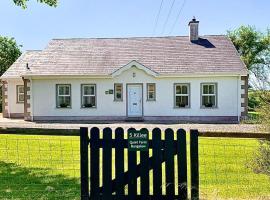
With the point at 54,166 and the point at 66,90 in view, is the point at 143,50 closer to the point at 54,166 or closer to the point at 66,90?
the point at 66,90

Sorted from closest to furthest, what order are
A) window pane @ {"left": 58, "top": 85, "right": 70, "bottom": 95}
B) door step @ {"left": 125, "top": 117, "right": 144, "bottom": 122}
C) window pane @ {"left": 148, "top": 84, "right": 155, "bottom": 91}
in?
1. door step @ {"left": 125, "top": 117, "right": 144, "bottom": 122}
2. window pane @ {"left": 148, "top": 84, "right": 155, "bottom": 91}
3. window pane @ {"left": 58, "top": 85, "right": 70, "bottom": 95}

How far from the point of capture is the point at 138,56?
27.7 metres

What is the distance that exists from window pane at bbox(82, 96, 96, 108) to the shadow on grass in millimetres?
16844

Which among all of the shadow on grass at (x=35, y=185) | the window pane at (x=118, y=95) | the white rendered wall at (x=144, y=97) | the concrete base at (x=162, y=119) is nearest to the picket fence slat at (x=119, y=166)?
the shadow on grass at (x=35, y=185)

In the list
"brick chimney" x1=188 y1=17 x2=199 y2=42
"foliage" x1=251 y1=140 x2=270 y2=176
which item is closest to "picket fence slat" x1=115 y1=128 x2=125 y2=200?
"foliage" x1=251 y1=140 x2=270 y2=176

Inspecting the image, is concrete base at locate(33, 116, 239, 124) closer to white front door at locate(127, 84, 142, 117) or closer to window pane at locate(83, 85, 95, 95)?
white front door at locate(127, 84, 142, 117)

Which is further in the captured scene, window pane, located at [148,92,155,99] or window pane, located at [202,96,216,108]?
window pane, located at [148,92,155,99]

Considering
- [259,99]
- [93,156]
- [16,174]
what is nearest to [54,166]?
[16,174]

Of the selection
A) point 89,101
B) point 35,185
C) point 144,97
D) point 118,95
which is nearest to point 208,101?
point 144,97

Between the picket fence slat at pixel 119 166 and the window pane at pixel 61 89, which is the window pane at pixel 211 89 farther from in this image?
the picket fence slat at pixel 119 166

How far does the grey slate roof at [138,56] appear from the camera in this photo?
2580 centimetres

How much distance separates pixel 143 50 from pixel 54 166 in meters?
20.1

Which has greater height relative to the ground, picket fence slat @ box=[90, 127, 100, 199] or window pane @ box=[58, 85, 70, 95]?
window pane @ box=[58, 85, 70, 95]

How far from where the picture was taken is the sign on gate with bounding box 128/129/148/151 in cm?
555
